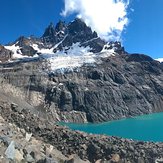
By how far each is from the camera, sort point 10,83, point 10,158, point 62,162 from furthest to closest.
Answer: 1. point 10,83
2. point 62,162
3. point 10,158

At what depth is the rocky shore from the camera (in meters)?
34.5

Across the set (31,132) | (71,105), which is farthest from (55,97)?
(31,132)

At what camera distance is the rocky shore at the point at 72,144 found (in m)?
34.5

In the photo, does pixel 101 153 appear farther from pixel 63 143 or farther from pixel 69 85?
pixel 69 85

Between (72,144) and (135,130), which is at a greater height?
(135,130)

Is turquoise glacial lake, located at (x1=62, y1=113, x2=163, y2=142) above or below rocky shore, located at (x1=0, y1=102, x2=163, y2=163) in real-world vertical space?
above

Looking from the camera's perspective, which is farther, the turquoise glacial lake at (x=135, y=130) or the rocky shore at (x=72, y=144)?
the turquoise glacial lake at (x=135, y=130)

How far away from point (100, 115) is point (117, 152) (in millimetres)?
143521

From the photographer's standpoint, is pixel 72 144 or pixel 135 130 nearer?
pixel 72 144

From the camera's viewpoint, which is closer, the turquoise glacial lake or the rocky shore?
the rocky shore

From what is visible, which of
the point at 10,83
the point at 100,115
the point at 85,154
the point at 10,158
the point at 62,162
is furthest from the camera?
the point at 10,83

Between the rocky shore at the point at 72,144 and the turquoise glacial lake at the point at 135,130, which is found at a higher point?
the turquoise glacial lake at the point at 135,130

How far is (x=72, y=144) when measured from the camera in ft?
122

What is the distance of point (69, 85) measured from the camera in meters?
197
